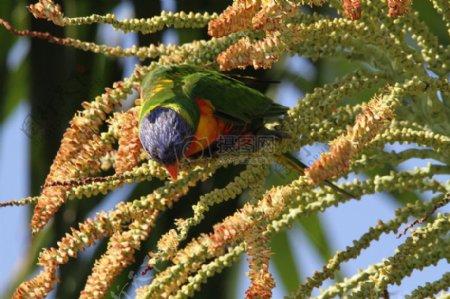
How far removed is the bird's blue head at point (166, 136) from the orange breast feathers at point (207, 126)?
0.05 meters

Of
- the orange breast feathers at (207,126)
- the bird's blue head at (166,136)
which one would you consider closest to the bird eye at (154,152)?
the bird's blue head at (166,136)

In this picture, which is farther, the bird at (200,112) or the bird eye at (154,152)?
the bird at (200,112)

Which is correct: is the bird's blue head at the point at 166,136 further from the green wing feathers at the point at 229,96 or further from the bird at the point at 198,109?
the green wing feathers at the point at 229,96

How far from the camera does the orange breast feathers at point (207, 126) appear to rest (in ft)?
6.60

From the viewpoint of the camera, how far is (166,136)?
184cm

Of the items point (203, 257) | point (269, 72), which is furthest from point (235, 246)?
point (269, 72)

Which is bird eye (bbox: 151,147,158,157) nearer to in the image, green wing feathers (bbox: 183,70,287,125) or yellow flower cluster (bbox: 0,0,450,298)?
yellow flower cluster (bbox: 0,0,450,298)

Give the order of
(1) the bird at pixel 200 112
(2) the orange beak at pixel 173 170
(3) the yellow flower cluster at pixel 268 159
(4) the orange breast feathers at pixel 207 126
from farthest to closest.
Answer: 1. (4) the orange breast feathers at pixel 207 126
2. (1) the bird at pixel 200 112
3. (2) the orange beak at pixel 173 170
4. (3) the yellow flower cluster at pixel 268 159

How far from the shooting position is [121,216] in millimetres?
1350

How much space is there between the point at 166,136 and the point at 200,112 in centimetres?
26

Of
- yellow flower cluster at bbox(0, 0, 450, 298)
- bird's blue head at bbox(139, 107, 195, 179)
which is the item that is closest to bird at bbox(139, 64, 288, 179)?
bird's blue head at bbox(139, 107, 195, 179)

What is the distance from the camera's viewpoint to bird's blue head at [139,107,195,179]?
1642 millimetres

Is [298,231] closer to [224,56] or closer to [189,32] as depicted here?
[189,32]

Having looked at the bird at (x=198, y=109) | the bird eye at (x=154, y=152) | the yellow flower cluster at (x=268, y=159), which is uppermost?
the bird at (x=198, y=109)
